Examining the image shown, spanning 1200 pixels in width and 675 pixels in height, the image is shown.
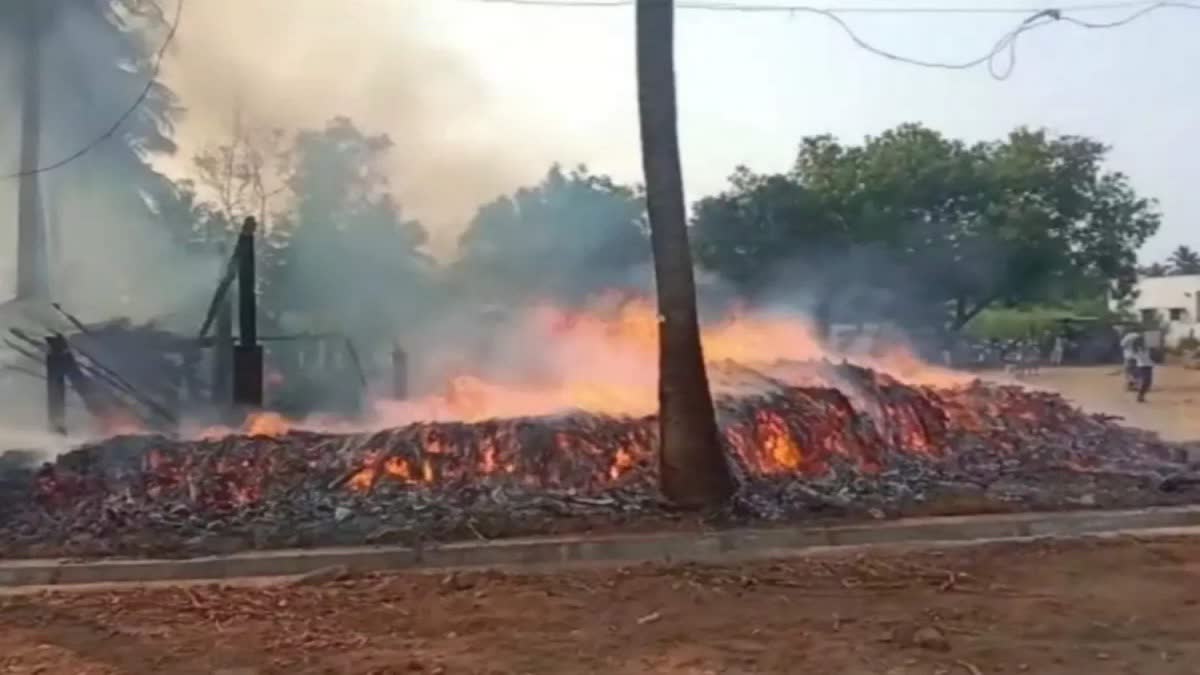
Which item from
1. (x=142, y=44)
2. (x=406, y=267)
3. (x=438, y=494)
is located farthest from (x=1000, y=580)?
(x=142, y=44)

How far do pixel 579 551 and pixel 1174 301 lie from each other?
50867 mm

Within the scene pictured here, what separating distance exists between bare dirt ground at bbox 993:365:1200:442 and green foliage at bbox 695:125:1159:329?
4.81 meters

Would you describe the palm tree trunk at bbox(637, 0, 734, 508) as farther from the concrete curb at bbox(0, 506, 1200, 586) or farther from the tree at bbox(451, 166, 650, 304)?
the tree at bbox(451, 166, 650, 304)

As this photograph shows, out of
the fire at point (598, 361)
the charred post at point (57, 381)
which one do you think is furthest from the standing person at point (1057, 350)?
the charred post at point (57, 381)

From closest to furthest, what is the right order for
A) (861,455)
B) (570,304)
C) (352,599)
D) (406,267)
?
(352,599) < (861,455) < (570,304) < (406,267)

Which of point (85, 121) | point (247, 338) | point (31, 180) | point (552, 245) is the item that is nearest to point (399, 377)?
point (247, 338)

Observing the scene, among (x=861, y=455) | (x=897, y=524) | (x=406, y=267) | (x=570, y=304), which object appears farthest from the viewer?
(x=406, y=267)

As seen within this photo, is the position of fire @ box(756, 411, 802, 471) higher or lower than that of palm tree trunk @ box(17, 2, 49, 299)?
lower

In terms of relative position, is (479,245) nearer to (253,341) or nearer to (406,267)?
(406,267)

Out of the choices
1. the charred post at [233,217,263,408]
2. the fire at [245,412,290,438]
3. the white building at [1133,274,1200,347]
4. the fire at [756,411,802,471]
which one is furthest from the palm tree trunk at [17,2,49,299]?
the white building at [1133,274,1200,347]

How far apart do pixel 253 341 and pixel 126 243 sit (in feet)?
32.3

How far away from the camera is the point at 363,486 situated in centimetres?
946

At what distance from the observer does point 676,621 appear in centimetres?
609

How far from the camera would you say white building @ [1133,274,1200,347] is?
49219 mm
